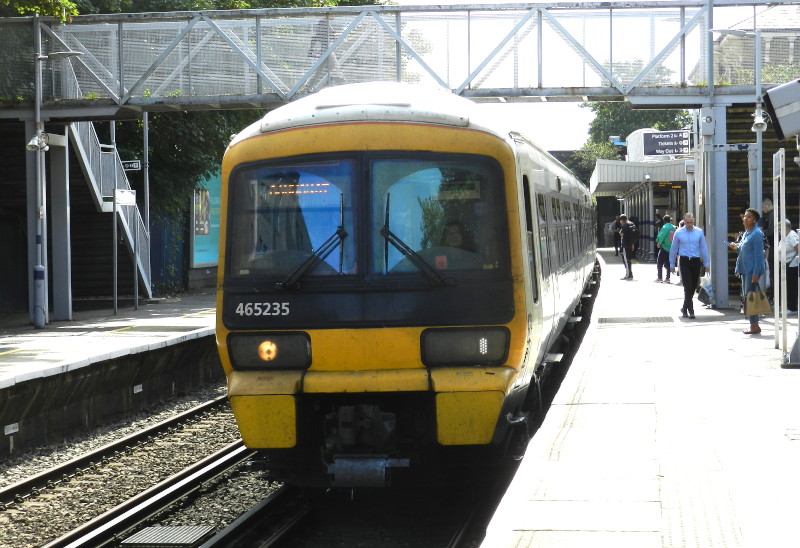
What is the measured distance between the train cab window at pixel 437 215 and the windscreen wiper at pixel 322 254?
0.20 metres

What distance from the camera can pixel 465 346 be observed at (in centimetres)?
739

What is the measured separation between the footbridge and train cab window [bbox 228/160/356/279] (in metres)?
13.0

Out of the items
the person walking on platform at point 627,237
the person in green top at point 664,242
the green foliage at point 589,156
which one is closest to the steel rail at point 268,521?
the person in green top at point 664,242

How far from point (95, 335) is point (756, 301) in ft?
31.9

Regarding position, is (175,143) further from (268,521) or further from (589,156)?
(589,156)

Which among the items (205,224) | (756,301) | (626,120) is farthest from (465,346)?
(626,120)

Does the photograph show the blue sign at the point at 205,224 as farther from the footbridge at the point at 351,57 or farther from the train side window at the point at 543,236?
the train side window at the point at 543,236

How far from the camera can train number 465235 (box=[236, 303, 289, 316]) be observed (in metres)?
7.57

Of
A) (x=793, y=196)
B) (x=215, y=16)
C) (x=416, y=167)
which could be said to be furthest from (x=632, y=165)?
(x=416, y=167)

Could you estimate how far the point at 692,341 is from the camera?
14.6m

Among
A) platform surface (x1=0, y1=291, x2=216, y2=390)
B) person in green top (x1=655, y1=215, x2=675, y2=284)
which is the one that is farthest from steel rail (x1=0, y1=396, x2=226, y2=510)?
person in green top (x1=655, y1=215, x2=675, y2=284)

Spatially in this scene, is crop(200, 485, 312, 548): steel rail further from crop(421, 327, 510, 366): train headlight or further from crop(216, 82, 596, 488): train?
crop(421, 327, 510, 366): train headlight

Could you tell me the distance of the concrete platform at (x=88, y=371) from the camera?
443 inches

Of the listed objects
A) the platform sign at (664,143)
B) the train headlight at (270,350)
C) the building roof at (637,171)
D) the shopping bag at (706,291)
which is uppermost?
the platform sign at (664,143)
